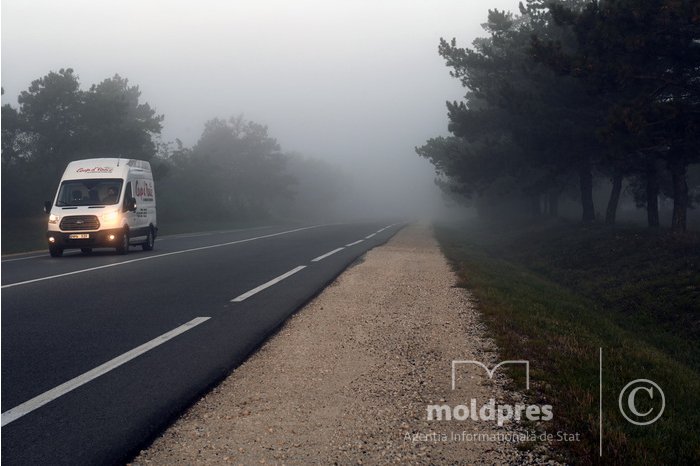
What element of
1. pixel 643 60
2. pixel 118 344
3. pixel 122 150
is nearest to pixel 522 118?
pixel 643 60

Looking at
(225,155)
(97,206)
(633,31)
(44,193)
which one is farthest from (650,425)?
(225,155)

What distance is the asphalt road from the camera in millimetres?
4297

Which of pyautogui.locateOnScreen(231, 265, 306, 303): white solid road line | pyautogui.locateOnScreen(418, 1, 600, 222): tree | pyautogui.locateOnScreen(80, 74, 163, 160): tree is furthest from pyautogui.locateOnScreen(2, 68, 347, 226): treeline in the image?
pyautogui.locateOnScreen(231, 265, 306, 303): white solid road line

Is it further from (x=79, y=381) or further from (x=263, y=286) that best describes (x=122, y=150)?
(x=79, y=381)

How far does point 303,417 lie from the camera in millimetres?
4590

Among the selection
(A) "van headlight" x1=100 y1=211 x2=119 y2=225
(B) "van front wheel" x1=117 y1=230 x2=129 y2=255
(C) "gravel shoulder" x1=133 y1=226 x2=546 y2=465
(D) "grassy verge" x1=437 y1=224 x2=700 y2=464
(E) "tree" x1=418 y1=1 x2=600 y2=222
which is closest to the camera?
(C) "gravel shoulder" x1=133 y1=226 x2=546 y2=465

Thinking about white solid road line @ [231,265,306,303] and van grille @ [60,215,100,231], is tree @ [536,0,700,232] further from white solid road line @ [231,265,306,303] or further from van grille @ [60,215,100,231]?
van grille @ [60,215,100,231]

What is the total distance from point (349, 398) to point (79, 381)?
231 cm

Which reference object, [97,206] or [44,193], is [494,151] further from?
[44,193]

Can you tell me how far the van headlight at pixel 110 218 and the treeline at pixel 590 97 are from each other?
43.1ft

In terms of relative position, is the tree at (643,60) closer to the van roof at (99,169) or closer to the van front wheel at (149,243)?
the van roof at (99,169)

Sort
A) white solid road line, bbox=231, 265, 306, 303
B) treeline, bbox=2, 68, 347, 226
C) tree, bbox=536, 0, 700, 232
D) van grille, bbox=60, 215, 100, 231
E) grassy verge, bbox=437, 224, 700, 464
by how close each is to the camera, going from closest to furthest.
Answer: grassy verge, bbox=437, 224, 700, 464 < white solid road line, bbox=231, 265, 306, 303 < tree, bbox=536, 0, 700, 232 < van grille, bbox=60, 215, 100, 231 < treeline, bbox=2, 68, 347, 226

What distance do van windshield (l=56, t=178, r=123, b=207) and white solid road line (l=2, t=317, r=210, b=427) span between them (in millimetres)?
13307

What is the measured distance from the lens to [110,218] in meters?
19.0
